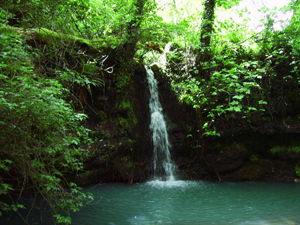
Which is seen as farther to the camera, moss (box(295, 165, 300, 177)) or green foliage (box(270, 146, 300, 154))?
green foliage (box(270, 146, 300, 154))

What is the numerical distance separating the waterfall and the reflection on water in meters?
0.64

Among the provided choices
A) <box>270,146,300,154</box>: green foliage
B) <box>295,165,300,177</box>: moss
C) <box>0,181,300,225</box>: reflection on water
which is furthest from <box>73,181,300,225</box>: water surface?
<box>270,146,300,154</box>: green foliage

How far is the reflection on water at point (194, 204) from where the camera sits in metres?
3.71

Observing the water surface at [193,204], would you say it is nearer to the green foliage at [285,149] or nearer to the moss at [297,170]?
the moss at [297,170]

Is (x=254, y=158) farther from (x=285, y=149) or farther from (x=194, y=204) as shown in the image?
(x=194, y=204)

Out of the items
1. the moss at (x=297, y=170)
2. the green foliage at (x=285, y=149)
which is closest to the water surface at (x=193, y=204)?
the moss at (x=297, y=170)

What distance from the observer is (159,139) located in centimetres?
727

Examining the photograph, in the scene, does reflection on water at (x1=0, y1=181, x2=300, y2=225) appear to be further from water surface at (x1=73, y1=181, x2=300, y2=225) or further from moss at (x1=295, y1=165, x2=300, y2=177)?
moss at (x1=295, y1=165, x2=300, y2=177)

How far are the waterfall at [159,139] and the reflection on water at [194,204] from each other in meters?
0.64

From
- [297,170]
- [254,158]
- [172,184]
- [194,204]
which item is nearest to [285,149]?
[297,170]

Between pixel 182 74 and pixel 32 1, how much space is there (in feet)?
18.3

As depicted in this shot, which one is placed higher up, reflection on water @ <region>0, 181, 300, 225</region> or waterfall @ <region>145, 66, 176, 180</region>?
waterfall @ <region>145, 66, 176, 180</region>

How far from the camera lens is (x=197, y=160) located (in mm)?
7234

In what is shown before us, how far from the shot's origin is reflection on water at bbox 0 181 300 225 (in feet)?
12.2
